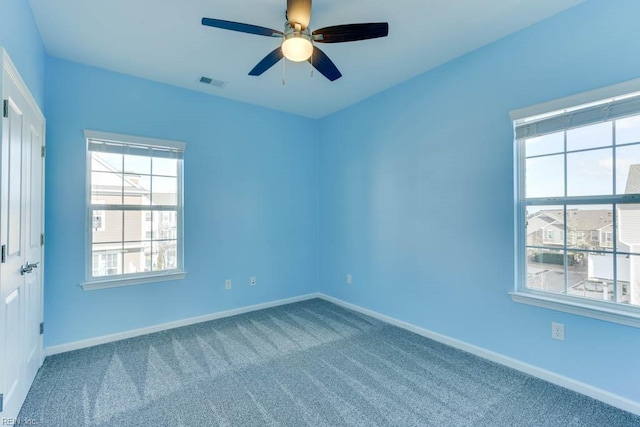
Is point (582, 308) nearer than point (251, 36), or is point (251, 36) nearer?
point (582, 308)

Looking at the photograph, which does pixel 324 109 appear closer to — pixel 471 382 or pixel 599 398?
pixel 471 382

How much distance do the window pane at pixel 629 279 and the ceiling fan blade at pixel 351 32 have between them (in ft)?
7.32

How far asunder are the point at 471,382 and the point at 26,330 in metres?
3.30

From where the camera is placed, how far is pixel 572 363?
2.22m

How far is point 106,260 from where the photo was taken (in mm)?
3113

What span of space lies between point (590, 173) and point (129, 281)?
420cm

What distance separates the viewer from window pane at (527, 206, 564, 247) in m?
2.37

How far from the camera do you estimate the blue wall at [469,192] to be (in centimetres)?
212

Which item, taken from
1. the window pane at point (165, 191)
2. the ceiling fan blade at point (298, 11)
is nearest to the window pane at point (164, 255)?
the window pane at point (165, 191)

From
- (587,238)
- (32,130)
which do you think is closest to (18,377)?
(32,130)

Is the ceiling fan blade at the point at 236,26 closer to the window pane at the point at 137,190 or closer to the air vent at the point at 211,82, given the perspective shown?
the air vent at the point at 211,82

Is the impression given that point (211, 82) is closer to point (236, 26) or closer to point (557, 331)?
point (236, 26)

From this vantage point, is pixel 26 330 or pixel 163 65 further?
pixel 163 65

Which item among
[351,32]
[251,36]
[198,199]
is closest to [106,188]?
[198,199]
